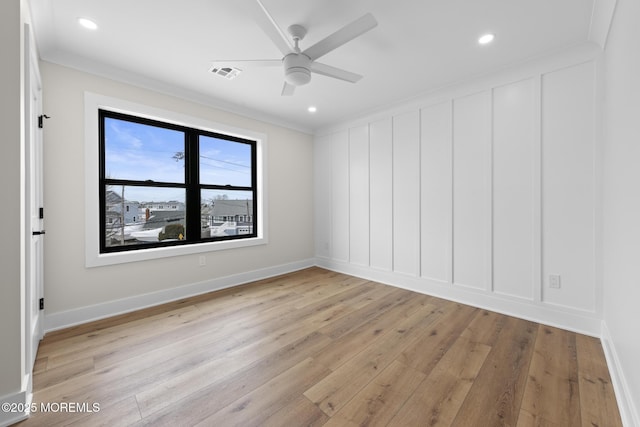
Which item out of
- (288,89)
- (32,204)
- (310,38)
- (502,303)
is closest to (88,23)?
(32,204)

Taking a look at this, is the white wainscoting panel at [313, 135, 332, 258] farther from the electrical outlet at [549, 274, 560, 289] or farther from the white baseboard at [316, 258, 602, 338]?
the electrical outlet at [549, 274, 560, 289]

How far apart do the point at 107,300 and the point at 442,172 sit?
394 cm

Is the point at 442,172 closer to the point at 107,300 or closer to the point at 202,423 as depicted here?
the point at 202,423

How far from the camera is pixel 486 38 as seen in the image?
2.15m

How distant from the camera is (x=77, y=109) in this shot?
243cm

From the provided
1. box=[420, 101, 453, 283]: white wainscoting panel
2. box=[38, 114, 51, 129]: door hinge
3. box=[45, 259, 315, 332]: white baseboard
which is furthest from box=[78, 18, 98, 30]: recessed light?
box=[420, 101, 453, 283]: white wainscoting panel

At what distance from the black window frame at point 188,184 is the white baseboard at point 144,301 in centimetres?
55

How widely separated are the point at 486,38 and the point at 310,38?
148 centimetres

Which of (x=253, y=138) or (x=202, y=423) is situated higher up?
(x=253, y=138)

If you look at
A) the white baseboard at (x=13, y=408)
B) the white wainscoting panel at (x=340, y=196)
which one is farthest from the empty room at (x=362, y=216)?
the white wainscoting panel at (x=340, y=196)

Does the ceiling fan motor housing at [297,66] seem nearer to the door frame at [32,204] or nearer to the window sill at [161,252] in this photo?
the door frame at [32,204]

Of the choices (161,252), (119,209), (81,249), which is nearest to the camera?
(81,249)

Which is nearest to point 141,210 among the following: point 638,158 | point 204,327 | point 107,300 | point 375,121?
point 107,300

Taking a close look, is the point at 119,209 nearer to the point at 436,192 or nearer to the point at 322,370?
the point at 322,370
